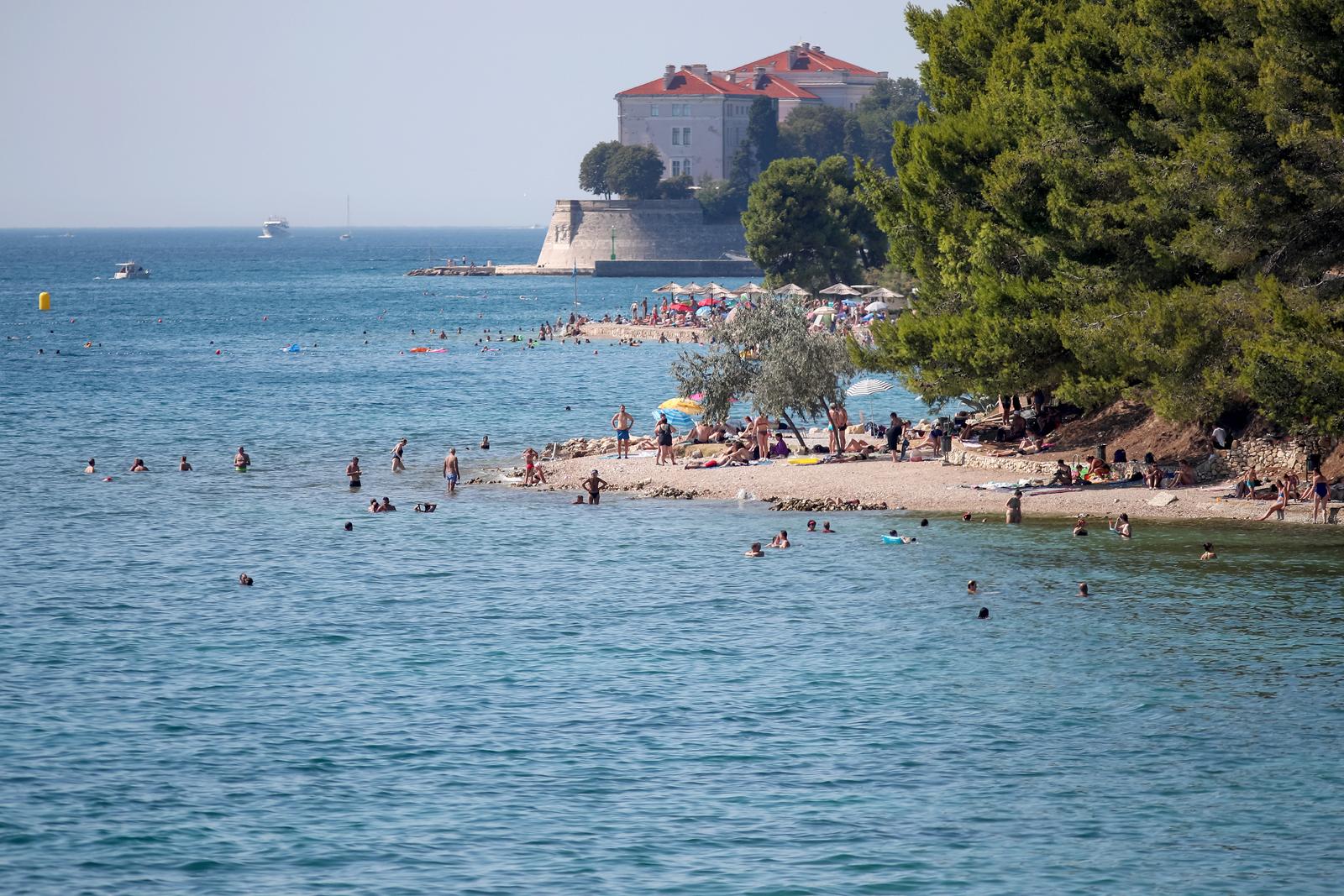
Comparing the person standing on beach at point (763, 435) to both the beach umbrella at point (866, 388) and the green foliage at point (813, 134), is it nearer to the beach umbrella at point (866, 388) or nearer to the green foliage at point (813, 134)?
the beach umbrella at point (866, 388)

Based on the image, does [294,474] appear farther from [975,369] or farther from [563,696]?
[563,696]

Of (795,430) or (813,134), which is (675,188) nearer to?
(813,134)

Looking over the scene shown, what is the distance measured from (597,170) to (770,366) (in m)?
151

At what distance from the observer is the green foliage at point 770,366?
4588 cm

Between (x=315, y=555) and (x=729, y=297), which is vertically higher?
(x=729, y=297)

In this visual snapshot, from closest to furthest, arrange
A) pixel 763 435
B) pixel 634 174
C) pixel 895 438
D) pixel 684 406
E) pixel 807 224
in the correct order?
pixel 895 438 < pixel 763 435 < pixel 684 406 < pixel 807 224 < pixel 634 174

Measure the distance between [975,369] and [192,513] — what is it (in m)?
21.0

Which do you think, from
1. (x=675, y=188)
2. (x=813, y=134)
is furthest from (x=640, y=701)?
(x=813, y=134)

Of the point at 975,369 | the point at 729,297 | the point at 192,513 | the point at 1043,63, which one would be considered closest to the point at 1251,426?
the point at 975,369

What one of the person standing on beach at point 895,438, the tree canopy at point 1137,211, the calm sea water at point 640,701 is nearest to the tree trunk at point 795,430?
the person standing on beach at point 895,438

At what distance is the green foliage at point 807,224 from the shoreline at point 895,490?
228ft

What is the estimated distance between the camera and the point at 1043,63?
4156 cm

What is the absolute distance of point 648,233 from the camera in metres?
186

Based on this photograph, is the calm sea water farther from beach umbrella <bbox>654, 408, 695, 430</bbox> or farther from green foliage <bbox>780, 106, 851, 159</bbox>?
green foliage <bbox>780, 106, 851, 159</bbox>
